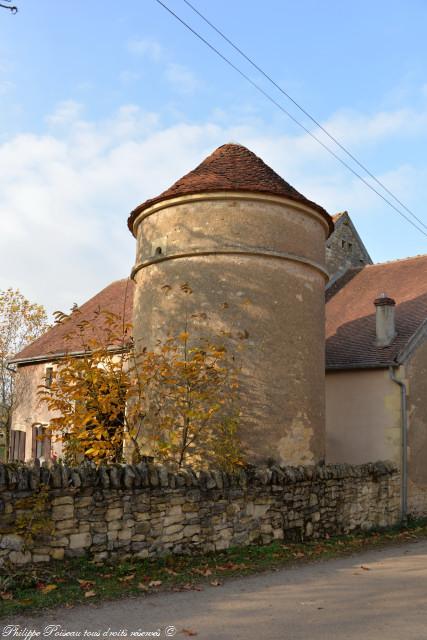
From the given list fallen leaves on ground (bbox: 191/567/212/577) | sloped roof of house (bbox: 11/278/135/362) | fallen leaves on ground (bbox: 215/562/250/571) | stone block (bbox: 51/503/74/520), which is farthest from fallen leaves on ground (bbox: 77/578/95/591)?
sloped roof of house (bbox: 11/278/135/362)

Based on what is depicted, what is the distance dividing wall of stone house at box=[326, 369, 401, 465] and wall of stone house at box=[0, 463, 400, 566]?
300 cm

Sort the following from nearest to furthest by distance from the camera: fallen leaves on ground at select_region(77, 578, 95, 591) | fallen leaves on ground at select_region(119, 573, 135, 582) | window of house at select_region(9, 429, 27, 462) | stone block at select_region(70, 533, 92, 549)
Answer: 1. fallen leaves on ground at select_region(77, 578, 95, 591)
2. fallen leaves on ground at select_region(119, 573, 135, 582)
3. stone block at select_region(70, 533, 92, 549)
4. window of house at select_region(9, 429, 27, 462)

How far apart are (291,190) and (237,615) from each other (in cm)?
816

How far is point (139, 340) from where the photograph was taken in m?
11.4

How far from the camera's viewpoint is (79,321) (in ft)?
68.6

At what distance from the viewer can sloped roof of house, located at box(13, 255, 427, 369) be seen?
14.5 m

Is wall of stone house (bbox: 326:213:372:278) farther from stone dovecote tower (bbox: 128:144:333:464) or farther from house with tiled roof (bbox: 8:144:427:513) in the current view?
stone dovecote tower (bbox: 128:144:333:464)

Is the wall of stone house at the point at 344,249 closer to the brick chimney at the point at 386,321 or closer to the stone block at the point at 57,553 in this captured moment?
the brick chimney at the point at 386,321

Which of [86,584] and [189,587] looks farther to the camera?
[189,587]

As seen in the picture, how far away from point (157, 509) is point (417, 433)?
8135 mm

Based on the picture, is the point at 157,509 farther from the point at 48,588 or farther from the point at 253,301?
the point at 253,301

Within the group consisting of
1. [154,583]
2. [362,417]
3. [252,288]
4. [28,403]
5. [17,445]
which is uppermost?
[252,288]

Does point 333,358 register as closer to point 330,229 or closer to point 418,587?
point 330,229

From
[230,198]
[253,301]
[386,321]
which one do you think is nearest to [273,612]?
[253,301]
